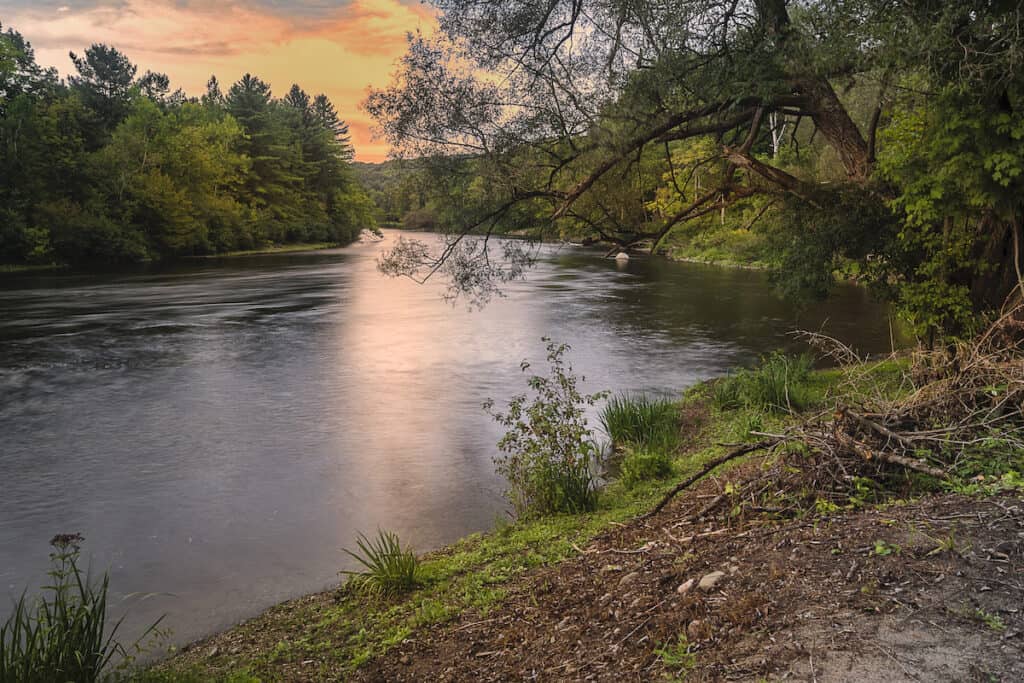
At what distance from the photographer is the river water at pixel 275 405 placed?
844cm

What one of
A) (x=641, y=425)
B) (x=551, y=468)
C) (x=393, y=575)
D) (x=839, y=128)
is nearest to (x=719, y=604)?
(x=393, y=575)

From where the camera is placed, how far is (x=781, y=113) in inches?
460

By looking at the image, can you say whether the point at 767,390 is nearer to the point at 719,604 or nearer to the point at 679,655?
the point at 719,604

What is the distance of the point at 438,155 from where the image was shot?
12.1m

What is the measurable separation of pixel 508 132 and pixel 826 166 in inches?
970

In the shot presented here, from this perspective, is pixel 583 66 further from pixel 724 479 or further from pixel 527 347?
pixel 527 347

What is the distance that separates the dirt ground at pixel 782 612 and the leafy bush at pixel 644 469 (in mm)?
3310

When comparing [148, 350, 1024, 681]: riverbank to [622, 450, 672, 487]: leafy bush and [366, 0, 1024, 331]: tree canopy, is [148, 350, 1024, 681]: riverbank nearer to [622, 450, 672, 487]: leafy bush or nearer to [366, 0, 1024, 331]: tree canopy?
[622, 450, 672, 487]: leafy bush

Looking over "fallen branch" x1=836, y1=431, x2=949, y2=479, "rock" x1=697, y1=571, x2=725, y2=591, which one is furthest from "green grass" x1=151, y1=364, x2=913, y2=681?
"fallen branch" x1=836, y1=431, x2=949, y2=479

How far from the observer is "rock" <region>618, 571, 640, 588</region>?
4663mm

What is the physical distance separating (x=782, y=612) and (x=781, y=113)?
9836 millimetres

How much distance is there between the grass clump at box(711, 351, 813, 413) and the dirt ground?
6574mm

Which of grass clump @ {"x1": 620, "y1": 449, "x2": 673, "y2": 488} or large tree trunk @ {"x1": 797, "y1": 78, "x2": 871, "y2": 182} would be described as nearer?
grass clump @ {"x1": 620, "y1": 449, "x2": 673, "y2": 488}

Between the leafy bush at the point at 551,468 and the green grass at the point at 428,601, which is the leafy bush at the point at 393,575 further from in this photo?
the leafy bush at the point at 551,468
